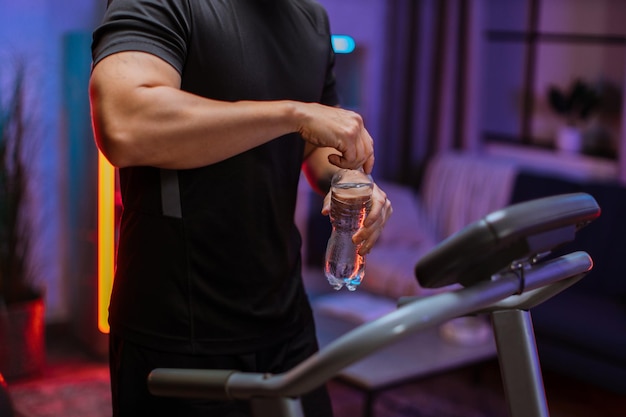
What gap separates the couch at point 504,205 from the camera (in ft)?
11.6

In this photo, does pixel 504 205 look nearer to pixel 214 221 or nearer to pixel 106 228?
pixel 106 228

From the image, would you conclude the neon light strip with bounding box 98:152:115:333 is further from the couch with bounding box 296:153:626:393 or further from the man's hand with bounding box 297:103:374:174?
the man's hand with bounding box 297:103:374:174

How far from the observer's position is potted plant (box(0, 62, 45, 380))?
3.59 meters

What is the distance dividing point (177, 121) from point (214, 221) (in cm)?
23

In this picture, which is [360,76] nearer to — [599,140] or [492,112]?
[492,112]

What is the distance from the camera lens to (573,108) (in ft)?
14.4

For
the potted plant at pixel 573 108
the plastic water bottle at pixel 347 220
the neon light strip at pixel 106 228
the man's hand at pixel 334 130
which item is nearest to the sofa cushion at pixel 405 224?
the potted plant at pixel 573 108

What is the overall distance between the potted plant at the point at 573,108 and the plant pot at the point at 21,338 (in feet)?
8.03

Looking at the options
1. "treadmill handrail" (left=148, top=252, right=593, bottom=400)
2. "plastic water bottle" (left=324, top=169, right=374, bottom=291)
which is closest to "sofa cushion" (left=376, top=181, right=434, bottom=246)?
"plastic water bottle" (left=324, top=169, right=374, bottom=291)

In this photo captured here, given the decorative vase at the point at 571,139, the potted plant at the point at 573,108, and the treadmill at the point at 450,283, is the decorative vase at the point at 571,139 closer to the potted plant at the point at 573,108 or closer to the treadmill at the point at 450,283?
the potted plant at the point at 573,108

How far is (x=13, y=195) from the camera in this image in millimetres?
3588

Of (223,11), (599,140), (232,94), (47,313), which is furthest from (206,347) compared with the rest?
(599,140)

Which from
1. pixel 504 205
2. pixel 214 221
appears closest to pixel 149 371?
A: pixel 214 221

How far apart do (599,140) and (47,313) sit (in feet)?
8.51
